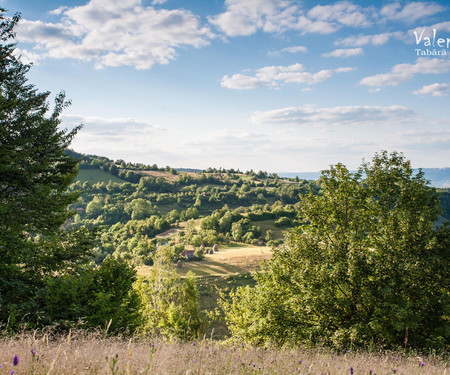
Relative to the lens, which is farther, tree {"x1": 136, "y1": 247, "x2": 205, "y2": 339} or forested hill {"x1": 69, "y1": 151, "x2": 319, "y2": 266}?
forested hill {"x1": 69, "y1": 151, "x2": 319, "y2": 266}

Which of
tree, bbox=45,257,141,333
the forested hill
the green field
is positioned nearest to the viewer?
tree, bbox=45,257,141,333

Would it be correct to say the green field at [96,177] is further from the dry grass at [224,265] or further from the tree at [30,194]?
the tree at [30,194]

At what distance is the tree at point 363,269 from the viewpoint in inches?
447

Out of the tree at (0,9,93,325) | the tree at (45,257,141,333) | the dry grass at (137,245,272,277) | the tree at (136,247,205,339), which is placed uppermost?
the tree at (0,9,93,325)

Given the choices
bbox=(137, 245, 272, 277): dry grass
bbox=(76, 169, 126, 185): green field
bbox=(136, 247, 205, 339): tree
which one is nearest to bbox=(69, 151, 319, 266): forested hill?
bbox=(76, 169, 126, 185): green field

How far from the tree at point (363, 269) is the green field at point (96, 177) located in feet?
594

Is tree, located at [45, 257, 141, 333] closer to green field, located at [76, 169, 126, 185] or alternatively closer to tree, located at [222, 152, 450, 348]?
tree, located at [222, 152, 450, 348]

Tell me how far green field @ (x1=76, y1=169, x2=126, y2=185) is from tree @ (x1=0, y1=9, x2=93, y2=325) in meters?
174

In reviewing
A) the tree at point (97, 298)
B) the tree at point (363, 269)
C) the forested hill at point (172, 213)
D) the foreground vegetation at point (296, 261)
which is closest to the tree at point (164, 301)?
the foreground vegetation at point (296, 261)

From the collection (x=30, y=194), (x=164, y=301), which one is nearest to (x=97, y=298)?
(x=30, y=194)

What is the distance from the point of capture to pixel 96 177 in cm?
18400

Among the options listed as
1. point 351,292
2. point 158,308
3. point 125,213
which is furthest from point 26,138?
point 125,213

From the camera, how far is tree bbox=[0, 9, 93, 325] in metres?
12.3

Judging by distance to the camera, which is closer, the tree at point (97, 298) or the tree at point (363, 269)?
the tree at point (363, 269)
